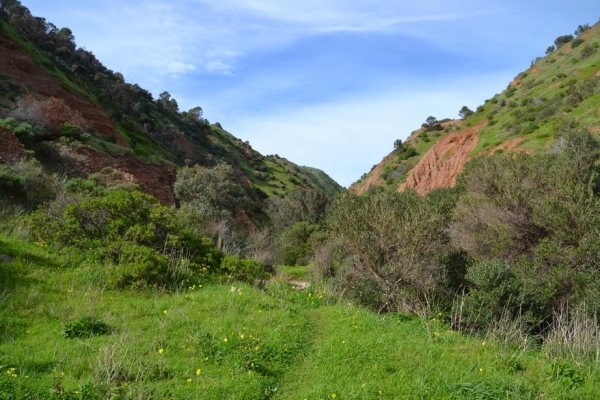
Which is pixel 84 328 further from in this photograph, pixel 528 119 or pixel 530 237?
pixel 528 119

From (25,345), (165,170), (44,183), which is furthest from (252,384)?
(165,170)

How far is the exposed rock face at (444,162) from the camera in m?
42.8

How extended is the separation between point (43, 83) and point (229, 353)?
31.8 m

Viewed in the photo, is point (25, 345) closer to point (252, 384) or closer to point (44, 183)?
point (252, 384)

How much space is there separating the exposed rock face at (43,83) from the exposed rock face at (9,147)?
13.6 m

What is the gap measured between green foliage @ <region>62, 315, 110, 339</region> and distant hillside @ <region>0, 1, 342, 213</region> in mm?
13816

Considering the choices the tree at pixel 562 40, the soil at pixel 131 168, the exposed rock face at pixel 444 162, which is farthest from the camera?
the tree at pixel 562 40

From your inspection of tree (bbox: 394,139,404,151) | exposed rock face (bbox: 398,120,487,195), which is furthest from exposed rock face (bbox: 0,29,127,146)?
tree (bbox: 394,139,404,151)

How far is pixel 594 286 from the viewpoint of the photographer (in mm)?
8773

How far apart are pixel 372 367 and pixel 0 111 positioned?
22.4 metres

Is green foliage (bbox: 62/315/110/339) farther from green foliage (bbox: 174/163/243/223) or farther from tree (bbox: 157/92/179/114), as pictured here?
tree (bbox: 157/92/179/114)

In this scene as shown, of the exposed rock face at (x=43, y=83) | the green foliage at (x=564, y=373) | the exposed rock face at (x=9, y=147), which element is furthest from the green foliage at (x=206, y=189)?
the green foliage at (x=564, y=373)

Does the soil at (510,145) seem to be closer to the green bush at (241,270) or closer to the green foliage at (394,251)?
the green foliage at (394,251)

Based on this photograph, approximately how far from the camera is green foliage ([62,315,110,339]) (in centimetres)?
561
